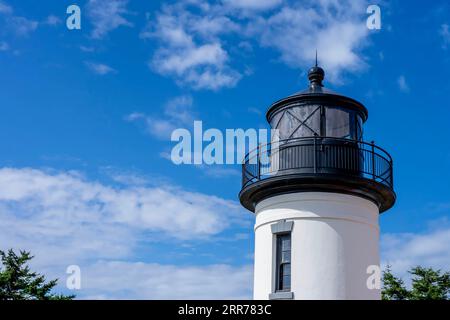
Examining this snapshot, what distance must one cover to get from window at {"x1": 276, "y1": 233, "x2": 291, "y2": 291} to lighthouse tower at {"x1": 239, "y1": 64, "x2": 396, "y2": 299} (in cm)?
2

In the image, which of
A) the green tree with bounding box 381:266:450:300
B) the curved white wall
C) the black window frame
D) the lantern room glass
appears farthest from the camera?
the green tree with bounding box 381:266:450:300

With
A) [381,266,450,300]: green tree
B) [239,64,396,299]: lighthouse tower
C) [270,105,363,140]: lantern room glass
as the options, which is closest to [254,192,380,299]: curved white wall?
[239,64,396,299]: lighthouse tower

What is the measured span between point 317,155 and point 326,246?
224 cm

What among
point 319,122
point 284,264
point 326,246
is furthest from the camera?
point 319,122

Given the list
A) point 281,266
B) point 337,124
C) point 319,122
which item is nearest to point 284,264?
point 281,266

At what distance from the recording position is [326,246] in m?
16.2

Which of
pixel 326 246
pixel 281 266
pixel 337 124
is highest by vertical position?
pixel 337 124

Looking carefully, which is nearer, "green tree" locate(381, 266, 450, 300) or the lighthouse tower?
the lighthouse tower

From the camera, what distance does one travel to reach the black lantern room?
16.5 meters

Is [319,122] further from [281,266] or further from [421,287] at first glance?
[421,287]

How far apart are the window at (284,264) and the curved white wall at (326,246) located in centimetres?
17

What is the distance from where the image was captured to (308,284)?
1605 centimetres

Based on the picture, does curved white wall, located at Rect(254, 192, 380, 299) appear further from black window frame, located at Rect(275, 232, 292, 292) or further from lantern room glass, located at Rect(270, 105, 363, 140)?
lantern room glass, located at Rect(270, 105, 363, 140)
